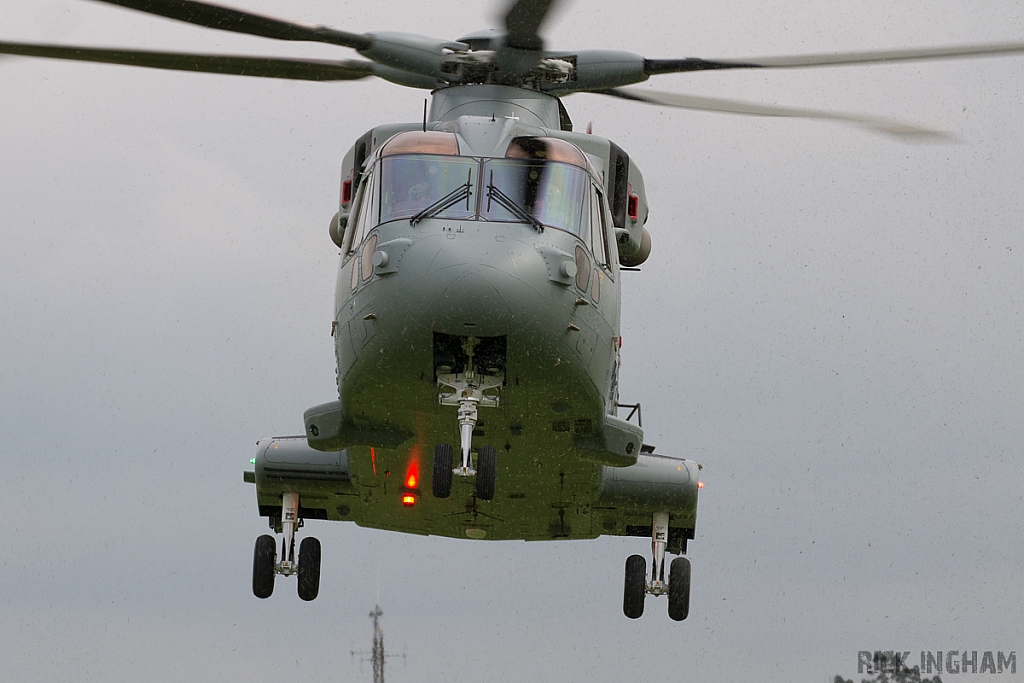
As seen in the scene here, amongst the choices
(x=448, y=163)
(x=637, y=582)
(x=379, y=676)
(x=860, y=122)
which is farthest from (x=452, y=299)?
(x=379, y=676)

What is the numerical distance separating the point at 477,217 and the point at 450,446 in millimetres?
2177

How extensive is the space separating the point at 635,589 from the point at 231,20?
8.08 metres

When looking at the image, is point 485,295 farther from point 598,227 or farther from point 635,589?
point 635,589

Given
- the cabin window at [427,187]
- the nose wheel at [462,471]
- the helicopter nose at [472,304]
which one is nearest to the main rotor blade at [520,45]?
the cabin window at [427,187]

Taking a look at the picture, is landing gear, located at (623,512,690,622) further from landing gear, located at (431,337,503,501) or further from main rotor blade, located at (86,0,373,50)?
main rotor blade, located at (86,0,373,50)

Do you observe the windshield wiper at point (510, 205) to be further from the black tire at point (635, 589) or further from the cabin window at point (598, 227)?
the black tire at point (635, 589)

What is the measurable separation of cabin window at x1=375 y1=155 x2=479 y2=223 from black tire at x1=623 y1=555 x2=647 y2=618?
590 cm

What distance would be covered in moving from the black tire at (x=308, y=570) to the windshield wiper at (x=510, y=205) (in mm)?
6072

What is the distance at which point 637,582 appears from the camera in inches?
717

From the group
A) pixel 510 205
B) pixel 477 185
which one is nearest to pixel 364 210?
pixel 477 185

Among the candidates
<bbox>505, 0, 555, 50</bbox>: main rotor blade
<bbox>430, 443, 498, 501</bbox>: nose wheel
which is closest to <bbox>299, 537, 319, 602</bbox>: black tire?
<bbox>430, 443, 498, 501</bbox>: nose wheel

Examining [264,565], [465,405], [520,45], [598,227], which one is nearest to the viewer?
[465,405]

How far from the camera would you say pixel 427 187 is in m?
14.5

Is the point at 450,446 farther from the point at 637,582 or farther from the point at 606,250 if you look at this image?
the point at 637,582
